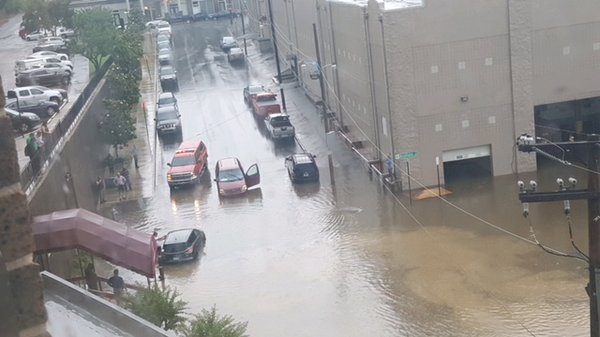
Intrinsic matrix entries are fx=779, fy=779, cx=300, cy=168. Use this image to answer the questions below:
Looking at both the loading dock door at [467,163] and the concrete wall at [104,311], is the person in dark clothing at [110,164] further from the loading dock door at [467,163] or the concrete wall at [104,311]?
the concrete wall at [104,311]

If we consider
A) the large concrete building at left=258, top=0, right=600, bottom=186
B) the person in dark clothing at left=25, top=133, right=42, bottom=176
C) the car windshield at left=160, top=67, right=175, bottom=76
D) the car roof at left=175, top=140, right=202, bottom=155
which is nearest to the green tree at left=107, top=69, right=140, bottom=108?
the car roof at left=175, top=140, right=202, bottom=155

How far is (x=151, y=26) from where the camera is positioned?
3078 inches

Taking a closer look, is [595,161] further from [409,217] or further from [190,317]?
[409,217]

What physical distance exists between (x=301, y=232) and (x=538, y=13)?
36.9 feet

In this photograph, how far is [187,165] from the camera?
29.5m

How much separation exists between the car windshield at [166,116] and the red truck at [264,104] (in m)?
4.39

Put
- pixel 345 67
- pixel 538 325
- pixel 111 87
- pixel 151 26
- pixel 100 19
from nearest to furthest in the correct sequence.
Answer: pixel 538 325 < pixel 345 67 < pixel 111 87 < pixel 100 19 < pixel 151 26

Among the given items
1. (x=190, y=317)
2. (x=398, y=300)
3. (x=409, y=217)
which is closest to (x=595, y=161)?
(x=398, y=300)

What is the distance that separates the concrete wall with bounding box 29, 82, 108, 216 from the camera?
19.1m

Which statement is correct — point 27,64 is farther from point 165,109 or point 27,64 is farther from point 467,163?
point 467,163

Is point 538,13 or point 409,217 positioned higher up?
point 538,13

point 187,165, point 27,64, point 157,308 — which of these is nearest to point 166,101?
point 27,64

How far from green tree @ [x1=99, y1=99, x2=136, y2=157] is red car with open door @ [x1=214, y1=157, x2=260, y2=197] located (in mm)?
5783

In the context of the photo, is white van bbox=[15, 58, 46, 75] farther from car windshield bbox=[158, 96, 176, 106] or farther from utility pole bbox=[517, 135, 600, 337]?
utility pole bbox=[517, 135, 600, 337]
